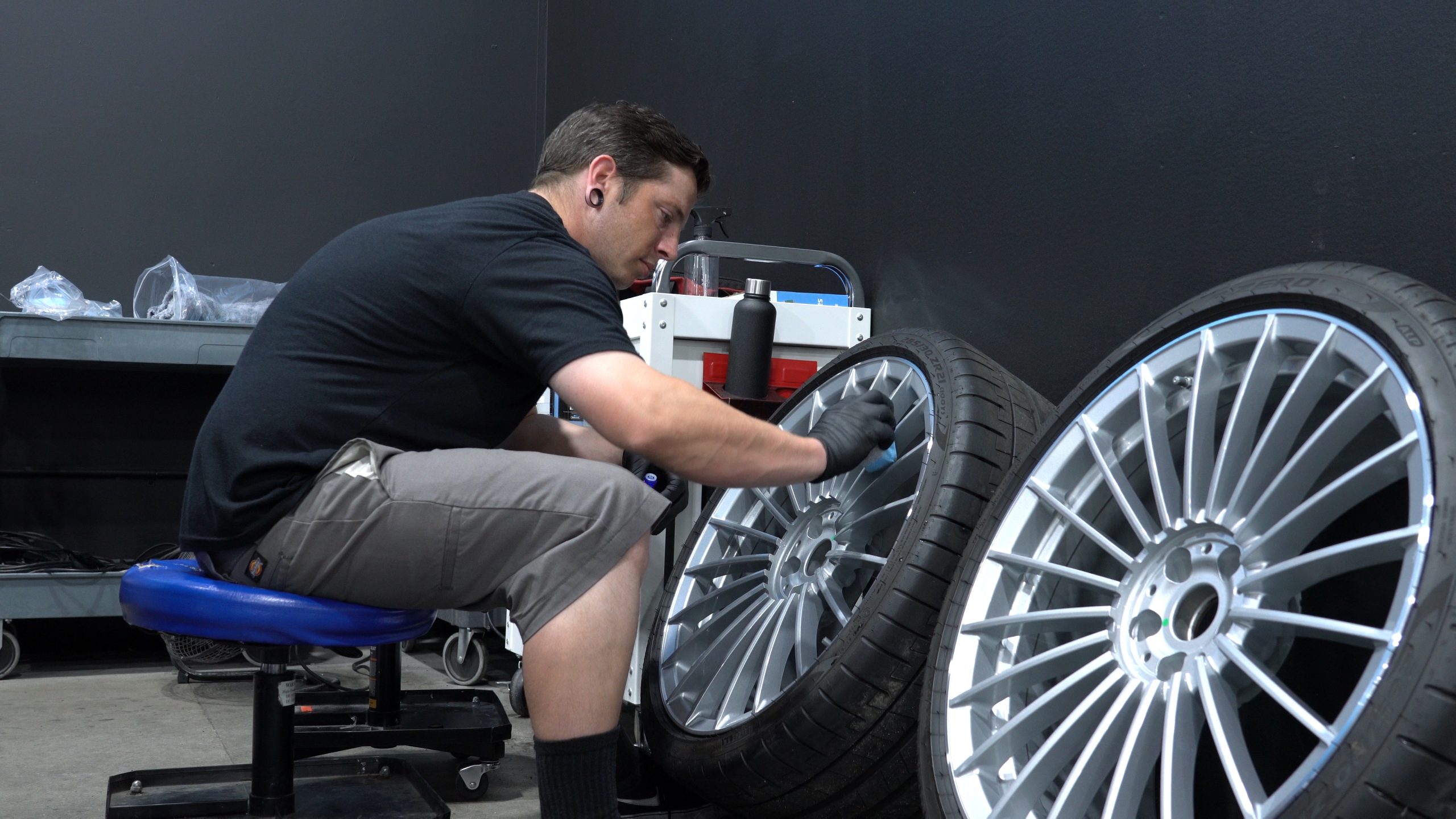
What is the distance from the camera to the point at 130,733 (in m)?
2.64

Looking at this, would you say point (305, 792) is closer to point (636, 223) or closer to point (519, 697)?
point (519, 697)

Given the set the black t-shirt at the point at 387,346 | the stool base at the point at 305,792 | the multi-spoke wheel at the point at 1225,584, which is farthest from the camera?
the stool base at the point at 305,792

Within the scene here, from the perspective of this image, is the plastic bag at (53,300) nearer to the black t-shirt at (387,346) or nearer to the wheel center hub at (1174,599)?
the black t-shirt at (387,346)

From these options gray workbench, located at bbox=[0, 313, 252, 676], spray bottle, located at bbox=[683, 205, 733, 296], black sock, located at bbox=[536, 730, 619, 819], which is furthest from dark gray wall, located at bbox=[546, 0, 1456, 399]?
gray workbench, located at bbox=[0, 313, 252, 676]

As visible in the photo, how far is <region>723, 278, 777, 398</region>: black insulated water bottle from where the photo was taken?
219cm

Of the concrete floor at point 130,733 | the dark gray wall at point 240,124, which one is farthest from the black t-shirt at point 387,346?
the dark gray wall at point 240,124

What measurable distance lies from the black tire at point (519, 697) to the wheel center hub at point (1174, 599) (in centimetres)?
178

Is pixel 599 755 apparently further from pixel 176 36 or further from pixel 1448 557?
pixel 176 36

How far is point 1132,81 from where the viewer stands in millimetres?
1790

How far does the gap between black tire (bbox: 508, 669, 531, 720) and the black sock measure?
51.0 inches

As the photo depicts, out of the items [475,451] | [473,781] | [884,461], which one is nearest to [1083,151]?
[884,461]

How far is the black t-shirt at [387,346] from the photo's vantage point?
152 cm

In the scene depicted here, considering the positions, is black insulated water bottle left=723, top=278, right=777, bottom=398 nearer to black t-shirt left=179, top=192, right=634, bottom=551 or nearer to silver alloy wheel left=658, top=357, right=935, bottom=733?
silver alloy wheel left=658, top=357, right=935, bottom=733

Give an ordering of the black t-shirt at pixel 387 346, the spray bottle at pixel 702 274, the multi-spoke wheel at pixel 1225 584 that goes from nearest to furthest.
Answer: the multi-spoke wheel at pixel 1225 584 < the black t-shirt at pixel 387 346 < the spray bottle at pixel 702 274
